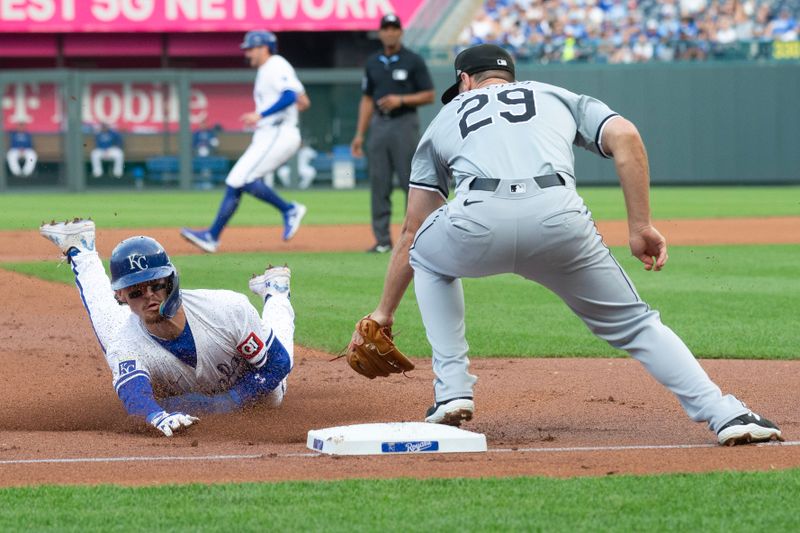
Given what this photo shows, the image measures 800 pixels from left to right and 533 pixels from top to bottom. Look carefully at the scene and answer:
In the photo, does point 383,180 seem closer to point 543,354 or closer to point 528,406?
point 543,354

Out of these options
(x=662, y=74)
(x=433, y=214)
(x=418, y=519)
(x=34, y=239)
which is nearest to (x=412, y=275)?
(x=433, y=214)

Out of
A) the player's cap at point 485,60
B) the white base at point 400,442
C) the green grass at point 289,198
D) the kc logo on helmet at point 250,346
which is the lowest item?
the green grass at point 289,198

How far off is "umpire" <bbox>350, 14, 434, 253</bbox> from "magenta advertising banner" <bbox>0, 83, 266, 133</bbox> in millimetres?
14863

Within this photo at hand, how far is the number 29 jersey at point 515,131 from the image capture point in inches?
176

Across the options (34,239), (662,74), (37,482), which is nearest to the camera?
(37,482)

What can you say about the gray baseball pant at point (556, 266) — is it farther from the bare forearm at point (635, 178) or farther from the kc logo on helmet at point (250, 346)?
the kc logo on helmet at point (250, 346)

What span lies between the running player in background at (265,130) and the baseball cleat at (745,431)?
838 centimetres

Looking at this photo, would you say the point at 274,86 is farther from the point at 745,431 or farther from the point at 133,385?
the point at 745,431

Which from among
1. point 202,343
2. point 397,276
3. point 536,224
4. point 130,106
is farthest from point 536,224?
point 130,106

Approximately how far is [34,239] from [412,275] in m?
11.2

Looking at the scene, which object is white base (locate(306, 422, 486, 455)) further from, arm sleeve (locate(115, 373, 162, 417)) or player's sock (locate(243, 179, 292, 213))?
player's sock (locate(243, 179, 292, 213))

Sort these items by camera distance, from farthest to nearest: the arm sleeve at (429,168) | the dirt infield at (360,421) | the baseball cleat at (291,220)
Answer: the baseball cleat at (291,220) < the arm sleeve at (429,168) < the dirt infield at (360,421)

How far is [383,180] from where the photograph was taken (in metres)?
12.3

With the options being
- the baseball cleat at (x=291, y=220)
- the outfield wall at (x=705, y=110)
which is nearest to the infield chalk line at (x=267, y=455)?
the baseball cleat at (x=291, y=220)
